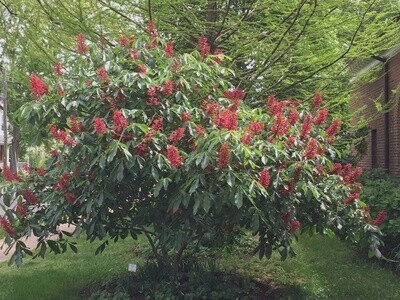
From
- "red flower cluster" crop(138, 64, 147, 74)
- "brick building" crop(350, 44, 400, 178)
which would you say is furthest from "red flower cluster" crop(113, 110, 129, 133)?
"brick building" crop(350, 44, 400, 178)

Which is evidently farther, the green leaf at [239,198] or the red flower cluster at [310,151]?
the red flower cluster at [310,151]

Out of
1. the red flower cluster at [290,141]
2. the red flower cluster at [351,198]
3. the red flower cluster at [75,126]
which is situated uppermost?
the red flower cluster at [75,126]

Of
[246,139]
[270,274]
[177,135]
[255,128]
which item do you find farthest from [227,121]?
[270,274]

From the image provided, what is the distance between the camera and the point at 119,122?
153 inches

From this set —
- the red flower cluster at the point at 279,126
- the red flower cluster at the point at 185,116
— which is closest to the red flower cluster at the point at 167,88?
the red flower cluster at the point at 185,116

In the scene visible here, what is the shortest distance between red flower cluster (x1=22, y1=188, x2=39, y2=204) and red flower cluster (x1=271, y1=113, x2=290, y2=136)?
7.58 ft

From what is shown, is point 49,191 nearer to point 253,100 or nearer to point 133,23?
point 133,23

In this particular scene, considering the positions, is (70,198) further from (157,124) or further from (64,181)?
(157,124)

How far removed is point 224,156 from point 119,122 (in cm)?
89

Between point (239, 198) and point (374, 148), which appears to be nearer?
point (239, 198)

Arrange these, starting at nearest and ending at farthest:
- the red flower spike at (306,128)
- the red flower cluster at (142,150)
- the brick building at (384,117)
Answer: the red flower cluster at (142,150)
the red flower spike at (306,128)
the brick building at (384,117)

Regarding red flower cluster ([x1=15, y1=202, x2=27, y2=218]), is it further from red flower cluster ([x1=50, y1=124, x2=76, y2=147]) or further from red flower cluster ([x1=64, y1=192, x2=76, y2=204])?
red flower cluster ([x1=50, y1=124, x2=76, y2=147])

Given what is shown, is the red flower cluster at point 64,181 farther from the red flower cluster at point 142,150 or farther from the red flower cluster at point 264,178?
the red flower cluster at point 264,178

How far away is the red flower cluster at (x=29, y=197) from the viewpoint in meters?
4.56
